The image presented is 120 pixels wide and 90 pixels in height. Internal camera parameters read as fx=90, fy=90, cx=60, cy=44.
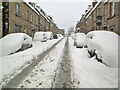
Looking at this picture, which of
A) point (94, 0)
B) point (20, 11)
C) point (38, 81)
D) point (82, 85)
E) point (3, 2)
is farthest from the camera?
point (94, 0)

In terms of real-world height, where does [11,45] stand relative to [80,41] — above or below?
below

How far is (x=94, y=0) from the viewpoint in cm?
1986

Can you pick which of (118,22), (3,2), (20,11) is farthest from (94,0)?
(3,2)

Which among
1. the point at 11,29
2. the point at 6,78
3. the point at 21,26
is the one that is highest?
the point at 21,26

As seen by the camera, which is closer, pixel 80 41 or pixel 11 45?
pixel 11 45

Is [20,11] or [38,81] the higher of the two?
[20,11]

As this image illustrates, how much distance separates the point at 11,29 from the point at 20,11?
4.06 meters

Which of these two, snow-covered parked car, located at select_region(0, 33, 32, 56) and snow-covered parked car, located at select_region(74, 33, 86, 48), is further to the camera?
snow-covered parked car, located at select_region(74, 33, 86, 48)

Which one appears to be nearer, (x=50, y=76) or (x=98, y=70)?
(x=50, y=76)

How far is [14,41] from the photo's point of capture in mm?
6930

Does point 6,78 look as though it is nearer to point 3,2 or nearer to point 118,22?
point 118,22

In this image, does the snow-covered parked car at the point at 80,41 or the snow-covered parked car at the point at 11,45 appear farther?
the snow-covered parked car at the point at 80,41

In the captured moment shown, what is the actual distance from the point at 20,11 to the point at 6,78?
13374mm

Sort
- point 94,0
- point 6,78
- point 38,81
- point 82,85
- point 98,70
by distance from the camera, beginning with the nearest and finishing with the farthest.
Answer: point 82,85 < point 38,81 < point 6,78 < point 98,70 < point 94,0
